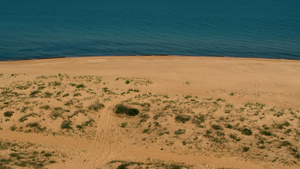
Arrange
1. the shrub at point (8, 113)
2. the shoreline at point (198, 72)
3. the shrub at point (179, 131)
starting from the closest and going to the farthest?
the shrub at point (179, 131) < the shrub at point (8, 113) < the shoreline at point (198, 72)

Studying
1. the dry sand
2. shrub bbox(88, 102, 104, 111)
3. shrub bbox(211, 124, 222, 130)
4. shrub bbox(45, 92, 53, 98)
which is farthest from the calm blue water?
shrub bbox(211, 124, 222, 130)

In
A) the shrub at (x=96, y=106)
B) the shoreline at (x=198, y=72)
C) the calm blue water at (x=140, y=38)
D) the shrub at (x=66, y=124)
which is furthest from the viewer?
the calm blue water at (x=140, y=38)

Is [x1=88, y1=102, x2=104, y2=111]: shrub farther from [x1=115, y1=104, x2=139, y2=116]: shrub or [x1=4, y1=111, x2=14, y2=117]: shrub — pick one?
[x1=4, y1=111, x2=14, y2=117]: shrub

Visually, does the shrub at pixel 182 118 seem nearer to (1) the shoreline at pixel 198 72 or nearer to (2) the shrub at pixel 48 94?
(1) the shoreline at pixel 198 72

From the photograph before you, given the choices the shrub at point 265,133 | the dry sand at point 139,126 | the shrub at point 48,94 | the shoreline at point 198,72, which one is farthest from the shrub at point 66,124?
the shrub at point 265,133

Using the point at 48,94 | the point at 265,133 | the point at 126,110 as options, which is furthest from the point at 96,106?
the point at 265,133

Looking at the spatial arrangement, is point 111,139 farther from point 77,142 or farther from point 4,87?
point 4,87

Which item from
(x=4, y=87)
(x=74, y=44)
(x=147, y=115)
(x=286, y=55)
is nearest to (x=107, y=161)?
(x=147, y=115)

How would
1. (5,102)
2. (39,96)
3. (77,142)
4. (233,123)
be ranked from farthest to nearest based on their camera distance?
(39,96) < (5,102) < (233,123) < (77,142)
